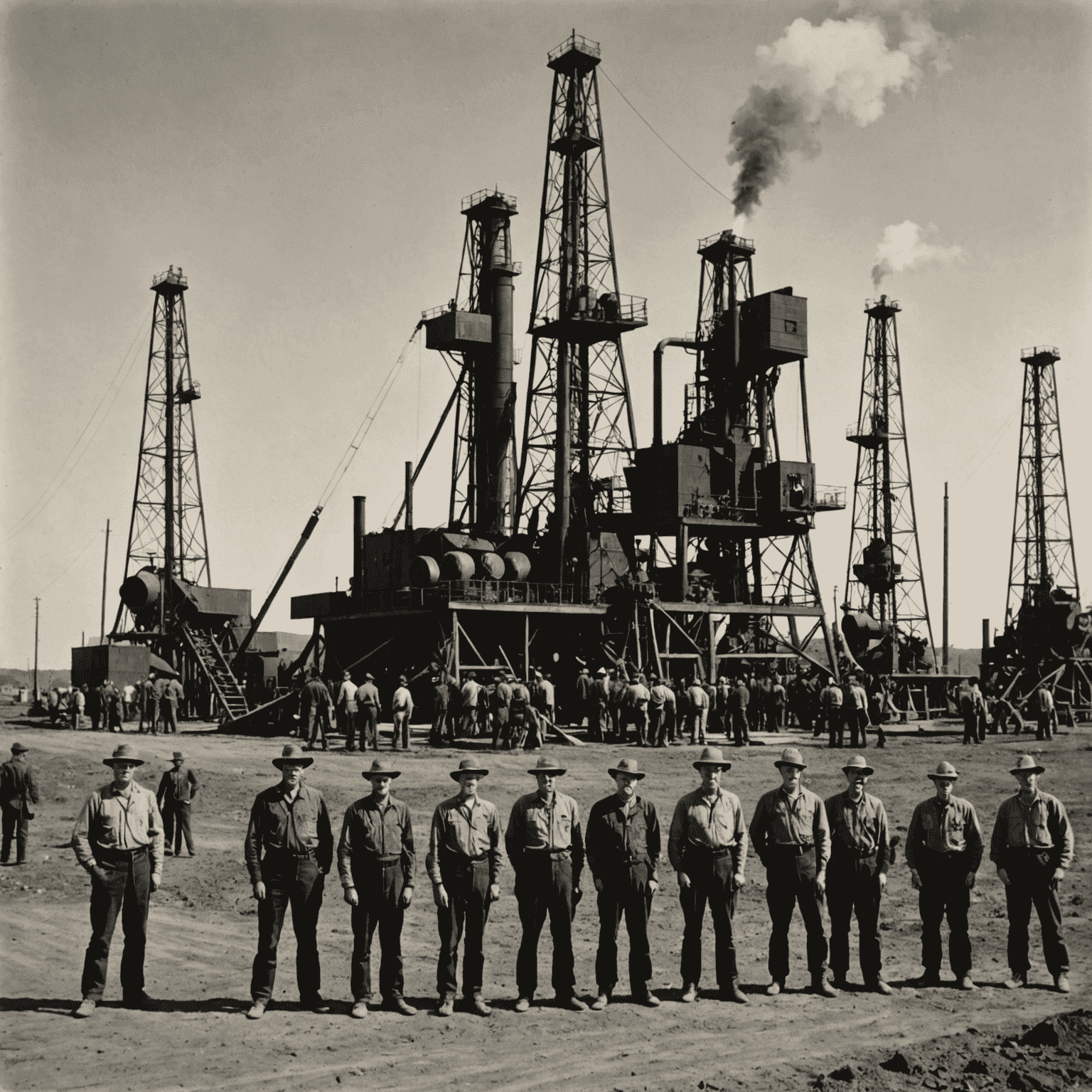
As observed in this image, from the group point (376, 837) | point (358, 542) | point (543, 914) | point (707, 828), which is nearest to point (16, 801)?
point (376, 837)

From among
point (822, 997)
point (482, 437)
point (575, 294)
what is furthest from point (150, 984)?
point (482, 437)

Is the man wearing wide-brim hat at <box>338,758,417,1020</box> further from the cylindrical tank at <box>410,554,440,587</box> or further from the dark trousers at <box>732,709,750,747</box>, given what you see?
the cylindrical tank at <box>410,554,440,587</box>

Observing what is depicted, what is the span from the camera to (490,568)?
127ft

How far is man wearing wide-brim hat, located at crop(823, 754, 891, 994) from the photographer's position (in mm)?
9891

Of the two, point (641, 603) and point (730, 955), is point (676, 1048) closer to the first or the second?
point (730, 955)

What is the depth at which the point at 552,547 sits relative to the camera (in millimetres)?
41156

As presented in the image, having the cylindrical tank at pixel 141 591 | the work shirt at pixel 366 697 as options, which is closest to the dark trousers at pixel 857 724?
the work shirt at pixel 366 697

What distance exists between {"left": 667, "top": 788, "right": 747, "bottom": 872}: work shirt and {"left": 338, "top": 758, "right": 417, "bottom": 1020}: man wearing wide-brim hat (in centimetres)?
200

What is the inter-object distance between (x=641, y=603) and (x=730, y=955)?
25722 mm

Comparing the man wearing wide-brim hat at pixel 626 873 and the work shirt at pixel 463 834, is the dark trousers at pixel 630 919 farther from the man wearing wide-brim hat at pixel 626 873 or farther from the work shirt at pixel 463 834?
the work shirt at pixel 463 834

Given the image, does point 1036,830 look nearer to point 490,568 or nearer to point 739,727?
point 739,727

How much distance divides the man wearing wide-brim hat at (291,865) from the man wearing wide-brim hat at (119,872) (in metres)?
0.73

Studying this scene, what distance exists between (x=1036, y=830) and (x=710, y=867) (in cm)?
277

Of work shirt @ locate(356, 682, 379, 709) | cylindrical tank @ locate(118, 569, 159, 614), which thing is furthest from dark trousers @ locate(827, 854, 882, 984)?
cylindrical tank @ locate(118, 569, 159, 614)
